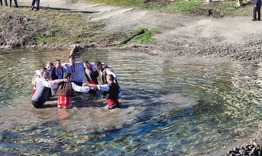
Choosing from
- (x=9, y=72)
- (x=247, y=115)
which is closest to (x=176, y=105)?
(x=247, y=115)

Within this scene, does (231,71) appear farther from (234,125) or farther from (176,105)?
(234,125)

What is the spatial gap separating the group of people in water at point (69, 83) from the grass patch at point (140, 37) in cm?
944

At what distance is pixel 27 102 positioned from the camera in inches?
653

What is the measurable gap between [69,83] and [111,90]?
5.07 ft

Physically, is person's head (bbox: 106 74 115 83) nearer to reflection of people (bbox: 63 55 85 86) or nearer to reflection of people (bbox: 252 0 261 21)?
reflection of people (bbox: 63 55 85 86)

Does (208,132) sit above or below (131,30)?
below

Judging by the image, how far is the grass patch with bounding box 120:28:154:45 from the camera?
26531 millimetres

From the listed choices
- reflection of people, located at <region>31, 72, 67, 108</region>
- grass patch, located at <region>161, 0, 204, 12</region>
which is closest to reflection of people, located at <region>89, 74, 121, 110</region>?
reflection of people, located at <region>31, 72, 67, 108</region>

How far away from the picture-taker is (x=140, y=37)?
27062 millimetres

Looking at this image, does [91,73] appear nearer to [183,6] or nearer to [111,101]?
[111,101]

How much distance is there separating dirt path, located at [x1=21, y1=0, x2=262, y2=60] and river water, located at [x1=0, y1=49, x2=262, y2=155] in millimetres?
2296

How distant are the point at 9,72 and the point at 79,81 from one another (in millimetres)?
5518

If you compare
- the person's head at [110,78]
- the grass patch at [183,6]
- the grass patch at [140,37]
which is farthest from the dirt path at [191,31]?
the person's head at [110,78]

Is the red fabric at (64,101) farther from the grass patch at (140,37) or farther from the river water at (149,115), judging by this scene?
the grass patch at (140,37)
